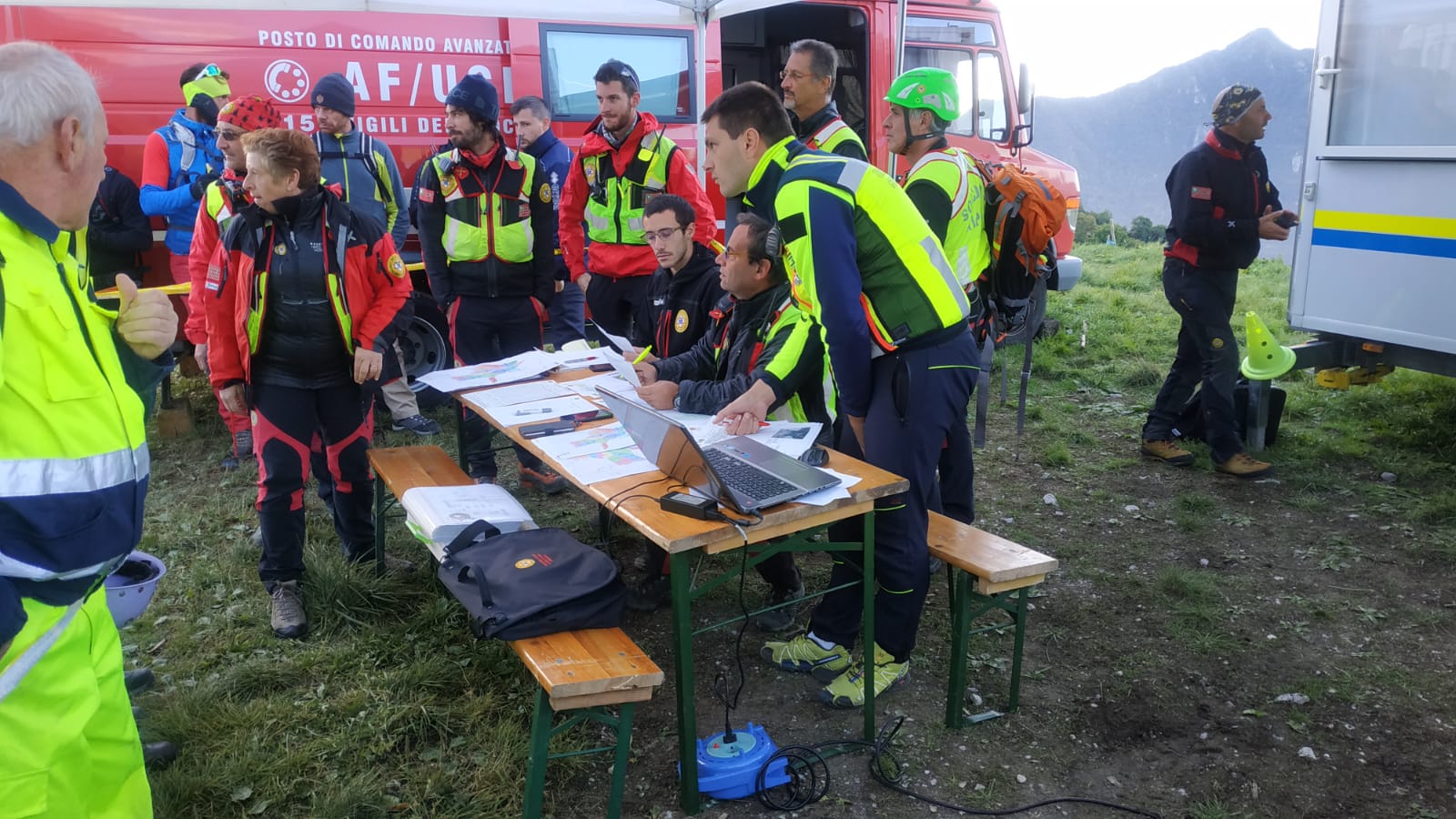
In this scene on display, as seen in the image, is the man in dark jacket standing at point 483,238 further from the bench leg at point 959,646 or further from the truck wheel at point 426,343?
the bench leg at point 959,646

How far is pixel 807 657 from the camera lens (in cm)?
337

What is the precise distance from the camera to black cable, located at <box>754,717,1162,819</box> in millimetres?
2729

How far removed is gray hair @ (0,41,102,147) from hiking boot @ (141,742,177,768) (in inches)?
80.6

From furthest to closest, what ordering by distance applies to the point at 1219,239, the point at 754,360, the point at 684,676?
the point at 1219,239 < the point at 754,360 < the point at 684,676

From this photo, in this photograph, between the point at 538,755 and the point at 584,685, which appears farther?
the point at 538,755

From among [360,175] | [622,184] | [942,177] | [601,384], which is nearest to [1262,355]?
[942,177]

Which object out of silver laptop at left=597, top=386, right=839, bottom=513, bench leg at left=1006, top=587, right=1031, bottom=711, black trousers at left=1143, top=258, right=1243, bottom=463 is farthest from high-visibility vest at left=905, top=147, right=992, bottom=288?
black trousers at left=1143, top=258, right=1243, bottom=463

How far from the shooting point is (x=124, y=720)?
67.5 inches

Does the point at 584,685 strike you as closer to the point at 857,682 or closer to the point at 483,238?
the point at 857,682

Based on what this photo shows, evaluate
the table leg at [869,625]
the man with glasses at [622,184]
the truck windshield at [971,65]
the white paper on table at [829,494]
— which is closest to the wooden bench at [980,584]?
the table leg at [869,625]

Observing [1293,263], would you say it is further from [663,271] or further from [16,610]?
[16,610]

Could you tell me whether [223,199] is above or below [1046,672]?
above

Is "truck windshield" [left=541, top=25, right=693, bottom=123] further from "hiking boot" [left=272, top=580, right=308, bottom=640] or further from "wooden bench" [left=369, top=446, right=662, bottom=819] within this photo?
"wooden bench" [left=369, top=446, right=662, bottom=819]

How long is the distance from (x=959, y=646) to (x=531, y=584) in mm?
1313
